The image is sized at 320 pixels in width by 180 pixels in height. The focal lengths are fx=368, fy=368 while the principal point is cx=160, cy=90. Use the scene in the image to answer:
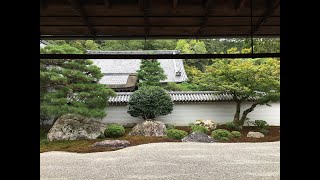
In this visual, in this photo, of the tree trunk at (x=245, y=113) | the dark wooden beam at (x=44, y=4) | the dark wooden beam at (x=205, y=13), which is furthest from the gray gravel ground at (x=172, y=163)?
the tree trunk at (x=245, y=113)

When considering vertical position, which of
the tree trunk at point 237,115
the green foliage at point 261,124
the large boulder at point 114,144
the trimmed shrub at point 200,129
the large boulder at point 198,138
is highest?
the tree trunk at point 237,115

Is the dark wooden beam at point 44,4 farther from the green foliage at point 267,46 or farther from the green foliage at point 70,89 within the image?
the green foliage at point 267,46

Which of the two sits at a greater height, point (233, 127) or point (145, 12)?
point (145, 12)

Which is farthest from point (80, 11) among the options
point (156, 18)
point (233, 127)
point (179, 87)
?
point (179, 87)

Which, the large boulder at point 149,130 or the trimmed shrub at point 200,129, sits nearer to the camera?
the large boulder at point 149,130

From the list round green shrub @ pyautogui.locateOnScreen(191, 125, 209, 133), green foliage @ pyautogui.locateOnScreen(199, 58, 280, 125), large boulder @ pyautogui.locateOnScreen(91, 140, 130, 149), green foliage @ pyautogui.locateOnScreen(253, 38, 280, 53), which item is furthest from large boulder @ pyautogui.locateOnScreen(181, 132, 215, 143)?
green foliage @ pyautogui.locateOnScreen(253, 38, 280, 53)

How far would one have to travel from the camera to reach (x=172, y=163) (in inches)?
285

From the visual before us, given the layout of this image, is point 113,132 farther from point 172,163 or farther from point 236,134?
point 172,163

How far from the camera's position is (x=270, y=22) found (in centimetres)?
361

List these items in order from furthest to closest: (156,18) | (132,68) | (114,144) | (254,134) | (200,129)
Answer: (132,68), (200,129), (254,134), (114,144), (156,18)

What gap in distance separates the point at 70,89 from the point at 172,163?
584cm

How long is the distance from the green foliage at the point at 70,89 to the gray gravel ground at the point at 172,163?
261cm

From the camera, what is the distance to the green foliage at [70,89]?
11398 millimetres

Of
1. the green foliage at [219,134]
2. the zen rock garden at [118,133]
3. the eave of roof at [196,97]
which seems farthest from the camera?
the eave of roof at [196,97]
